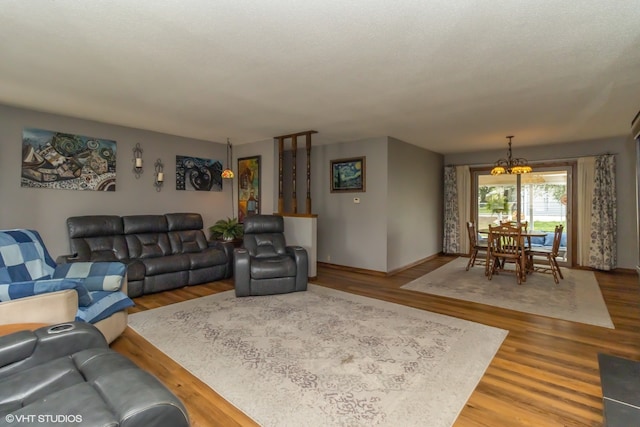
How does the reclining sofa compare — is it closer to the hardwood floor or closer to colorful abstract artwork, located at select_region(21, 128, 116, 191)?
the hardwood floor

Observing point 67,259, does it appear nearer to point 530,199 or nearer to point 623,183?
point 530,199

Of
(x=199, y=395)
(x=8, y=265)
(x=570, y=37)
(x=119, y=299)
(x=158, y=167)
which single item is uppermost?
(x=570, y=37)

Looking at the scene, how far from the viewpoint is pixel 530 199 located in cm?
662

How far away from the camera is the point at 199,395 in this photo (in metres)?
2.00

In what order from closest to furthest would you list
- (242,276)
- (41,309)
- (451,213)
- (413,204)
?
(41,309)
(242,276)
(413,204)
(451,213)

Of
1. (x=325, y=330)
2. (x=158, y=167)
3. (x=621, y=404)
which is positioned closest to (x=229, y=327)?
(x=325, y=330)

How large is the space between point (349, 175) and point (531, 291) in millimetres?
3367

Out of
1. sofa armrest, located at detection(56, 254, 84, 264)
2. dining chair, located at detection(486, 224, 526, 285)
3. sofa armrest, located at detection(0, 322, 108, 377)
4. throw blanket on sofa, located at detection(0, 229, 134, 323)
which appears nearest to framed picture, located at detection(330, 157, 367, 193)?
dining chair, located at detection(486, 224, 526, 285)

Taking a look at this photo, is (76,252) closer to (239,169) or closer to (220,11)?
(239,169)

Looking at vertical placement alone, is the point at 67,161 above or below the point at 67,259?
above

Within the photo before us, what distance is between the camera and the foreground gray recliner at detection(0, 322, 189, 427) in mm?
1067

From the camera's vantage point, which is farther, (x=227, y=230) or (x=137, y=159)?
(x=227, y=230)

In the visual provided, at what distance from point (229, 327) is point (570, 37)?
3.63 meters

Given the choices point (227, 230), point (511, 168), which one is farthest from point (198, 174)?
point (511, 168)
